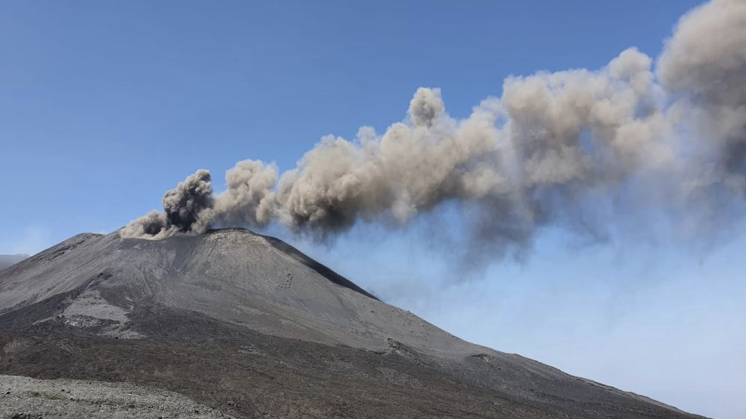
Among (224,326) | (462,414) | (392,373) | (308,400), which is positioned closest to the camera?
(308,400)

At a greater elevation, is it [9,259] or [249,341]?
[9,259]

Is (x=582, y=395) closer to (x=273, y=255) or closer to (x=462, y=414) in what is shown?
(x=462, y=414)

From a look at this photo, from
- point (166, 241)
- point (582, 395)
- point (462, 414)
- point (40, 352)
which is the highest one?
point (166, 241)

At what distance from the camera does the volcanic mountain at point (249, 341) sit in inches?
1465

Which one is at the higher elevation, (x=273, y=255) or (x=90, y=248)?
(x=273, y=255)

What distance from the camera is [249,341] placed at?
51312mm

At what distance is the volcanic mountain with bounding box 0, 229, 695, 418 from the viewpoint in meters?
37.2

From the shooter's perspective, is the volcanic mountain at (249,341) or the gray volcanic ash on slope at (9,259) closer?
the volcanic mountain at (249,341)

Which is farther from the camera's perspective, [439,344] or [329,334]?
[439,344]

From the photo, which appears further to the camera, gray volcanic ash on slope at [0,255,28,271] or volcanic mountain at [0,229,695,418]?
gray volcanic ash on slope at [0,255,28,271]

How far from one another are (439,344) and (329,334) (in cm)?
1554

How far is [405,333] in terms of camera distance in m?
67.9

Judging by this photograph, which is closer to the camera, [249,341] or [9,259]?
[249,341]

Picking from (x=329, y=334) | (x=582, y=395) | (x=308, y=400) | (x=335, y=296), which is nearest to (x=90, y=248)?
(x=335, y=296)
